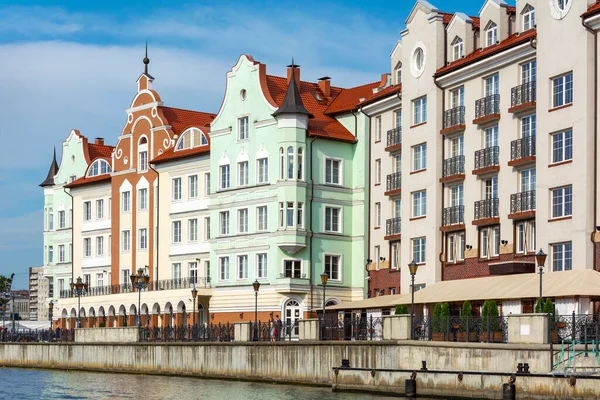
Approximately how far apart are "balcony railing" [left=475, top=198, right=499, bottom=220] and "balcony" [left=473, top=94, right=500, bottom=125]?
387cm

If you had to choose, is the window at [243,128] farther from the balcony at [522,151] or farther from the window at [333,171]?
the balcony at [522,151]

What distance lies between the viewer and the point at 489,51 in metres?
60.8

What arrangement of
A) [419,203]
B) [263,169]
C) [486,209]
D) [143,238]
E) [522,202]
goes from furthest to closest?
[143,238] → [263,169] → [419,203] → [486,209] → [522,202]

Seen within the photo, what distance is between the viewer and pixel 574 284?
49.8 meters

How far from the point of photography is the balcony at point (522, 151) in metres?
57.8

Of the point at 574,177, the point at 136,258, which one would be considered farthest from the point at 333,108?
the point at 574,177

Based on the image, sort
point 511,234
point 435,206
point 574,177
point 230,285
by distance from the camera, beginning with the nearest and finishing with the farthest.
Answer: point 574,177 → point 511,234 → point 435,206 → point 230,285

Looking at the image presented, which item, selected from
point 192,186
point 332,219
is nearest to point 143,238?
point 192,186

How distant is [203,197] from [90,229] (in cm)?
1492

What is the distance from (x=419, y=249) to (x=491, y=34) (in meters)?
12.1

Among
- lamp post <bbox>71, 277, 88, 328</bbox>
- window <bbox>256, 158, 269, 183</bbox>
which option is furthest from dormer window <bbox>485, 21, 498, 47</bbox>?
lamp post <bbox>71, 277, 88, 328</bbox>

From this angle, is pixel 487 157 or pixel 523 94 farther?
pixel 487 157

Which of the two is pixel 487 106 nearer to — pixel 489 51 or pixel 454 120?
pixel 489 51

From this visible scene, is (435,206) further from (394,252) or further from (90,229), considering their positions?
(90,229)
